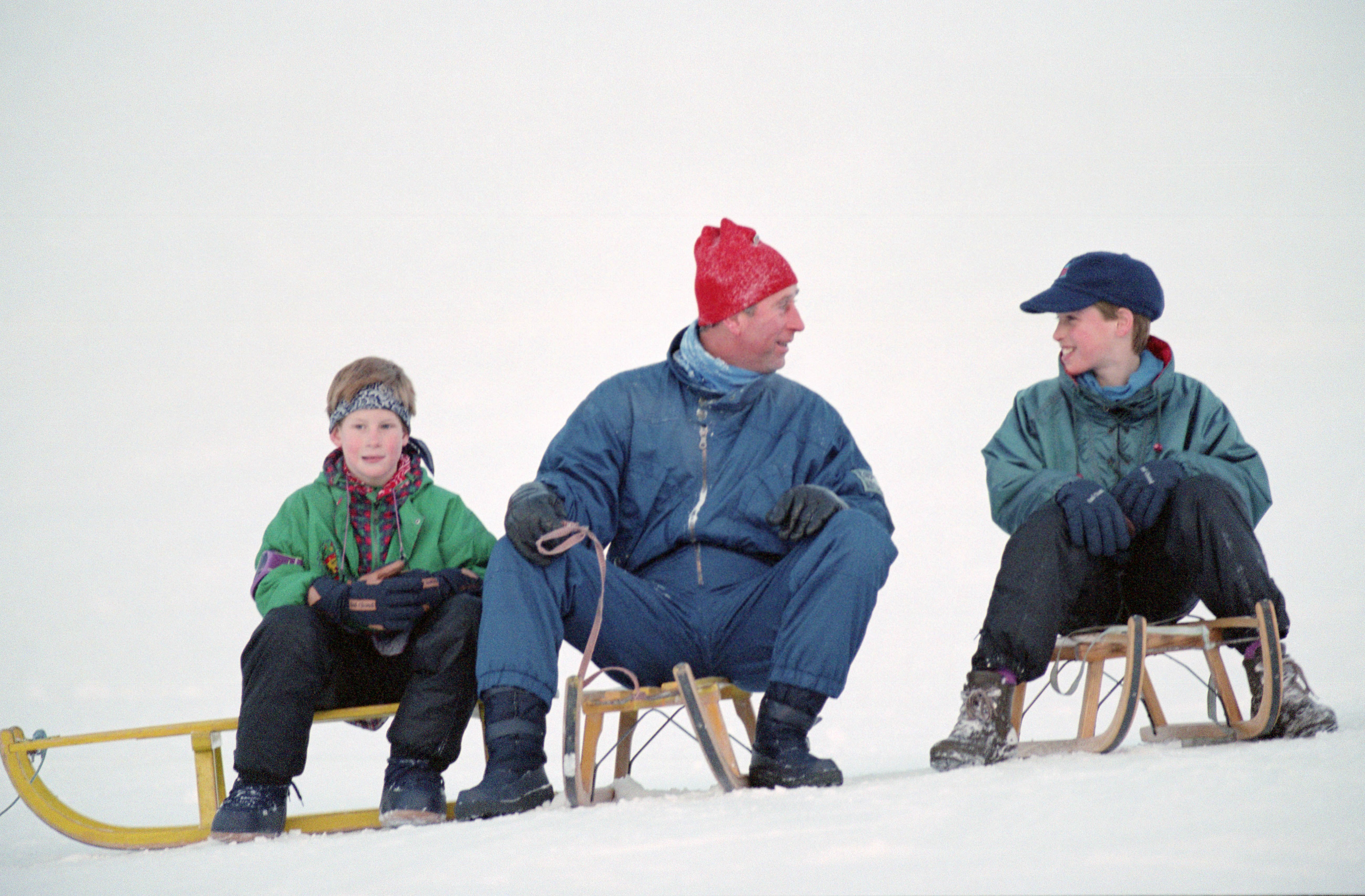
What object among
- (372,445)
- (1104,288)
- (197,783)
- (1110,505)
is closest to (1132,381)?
(1104,288)

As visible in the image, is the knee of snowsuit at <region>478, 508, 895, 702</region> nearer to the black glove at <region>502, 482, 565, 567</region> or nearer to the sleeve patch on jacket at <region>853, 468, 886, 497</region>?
the black glove at <region>502, 482, 565, 567</region>

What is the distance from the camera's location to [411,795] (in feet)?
6.67

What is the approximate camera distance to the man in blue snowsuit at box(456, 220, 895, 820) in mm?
1946

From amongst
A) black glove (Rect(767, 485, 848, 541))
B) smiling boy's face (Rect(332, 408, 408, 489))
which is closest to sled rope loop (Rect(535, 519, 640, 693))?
black glove (Rect(767, 485, 848, 541))

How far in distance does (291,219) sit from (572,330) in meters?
1.20

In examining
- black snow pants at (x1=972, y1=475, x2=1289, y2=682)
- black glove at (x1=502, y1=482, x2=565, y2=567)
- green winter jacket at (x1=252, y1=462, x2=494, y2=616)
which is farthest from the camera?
green winter jacket at (x1=252, y1=462, x2=494, y2=616)

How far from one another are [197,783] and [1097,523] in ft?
5.41

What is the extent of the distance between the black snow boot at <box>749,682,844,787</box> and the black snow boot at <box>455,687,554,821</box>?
1.12 ft

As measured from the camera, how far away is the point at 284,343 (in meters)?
4.80

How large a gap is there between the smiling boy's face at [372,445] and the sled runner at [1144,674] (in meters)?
1.24

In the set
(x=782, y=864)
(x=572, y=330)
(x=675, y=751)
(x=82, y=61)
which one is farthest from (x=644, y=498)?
(x=82, y=61)

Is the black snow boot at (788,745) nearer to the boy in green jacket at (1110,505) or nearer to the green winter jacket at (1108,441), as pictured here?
the boy in green jacket at (1110,505)

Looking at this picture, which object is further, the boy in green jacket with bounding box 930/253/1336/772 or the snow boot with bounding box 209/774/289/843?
the boy in green jacket with bounding box 930/253/1336/772

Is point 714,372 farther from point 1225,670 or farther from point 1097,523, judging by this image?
point 1225,670
